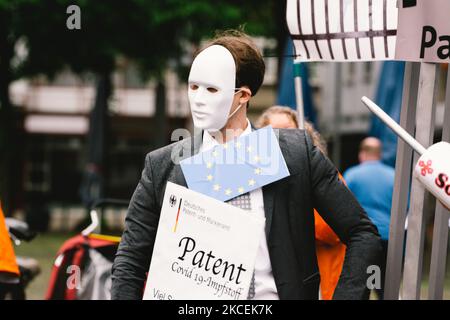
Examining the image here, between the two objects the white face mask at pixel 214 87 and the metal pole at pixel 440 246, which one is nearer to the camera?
the white face mask at pixel 214 87

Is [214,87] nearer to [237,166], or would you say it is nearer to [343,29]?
[237,166]

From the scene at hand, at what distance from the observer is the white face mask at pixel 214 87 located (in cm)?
303

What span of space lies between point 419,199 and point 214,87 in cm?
106

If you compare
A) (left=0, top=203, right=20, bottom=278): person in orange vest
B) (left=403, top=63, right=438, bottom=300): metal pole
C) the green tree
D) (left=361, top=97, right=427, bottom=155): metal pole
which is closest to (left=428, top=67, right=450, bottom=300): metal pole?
(left=403, top=63, right=438, bottom=300): metal pole

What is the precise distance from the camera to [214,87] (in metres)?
3.04

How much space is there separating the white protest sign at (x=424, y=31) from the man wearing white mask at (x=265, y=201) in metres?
0.74

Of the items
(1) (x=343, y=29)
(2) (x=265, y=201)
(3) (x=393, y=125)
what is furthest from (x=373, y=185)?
(2) (x=265, y=201)

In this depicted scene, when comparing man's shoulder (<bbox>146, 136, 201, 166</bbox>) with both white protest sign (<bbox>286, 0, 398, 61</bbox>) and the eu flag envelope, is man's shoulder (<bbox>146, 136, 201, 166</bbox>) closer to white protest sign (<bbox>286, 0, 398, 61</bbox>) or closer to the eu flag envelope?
the eu flag envelope

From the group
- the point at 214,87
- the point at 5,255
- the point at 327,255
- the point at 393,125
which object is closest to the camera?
the point at 214,87

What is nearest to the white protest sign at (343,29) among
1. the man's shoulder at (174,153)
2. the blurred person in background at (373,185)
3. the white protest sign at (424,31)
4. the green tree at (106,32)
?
the white protest sign at (424,31)

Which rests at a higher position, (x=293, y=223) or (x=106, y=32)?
(x=106, y=32)

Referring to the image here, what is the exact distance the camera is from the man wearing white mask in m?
2.84

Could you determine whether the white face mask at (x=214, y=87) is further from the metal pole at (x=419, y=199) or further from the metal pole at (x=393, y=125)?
the metal pole at (x=419, y=199)
